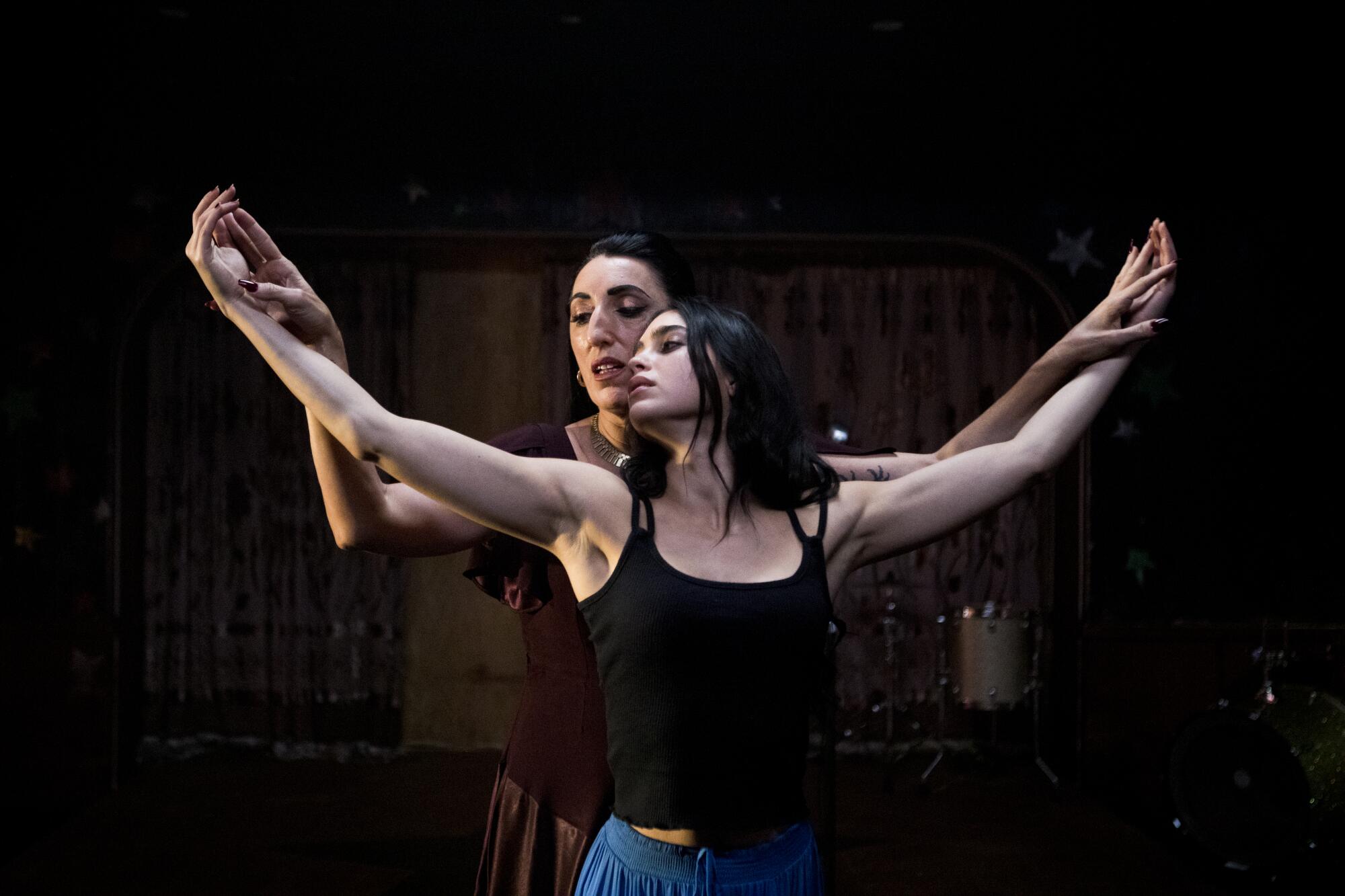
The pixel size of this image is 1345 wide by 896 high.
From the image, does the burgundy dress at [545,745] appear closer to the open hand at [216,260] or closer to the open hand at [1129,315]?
the open hand at [216,260]

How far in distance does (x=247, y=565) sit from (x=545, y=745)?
4.47m

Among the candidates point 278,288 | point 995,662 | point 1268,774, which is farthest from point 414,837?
point 278,288

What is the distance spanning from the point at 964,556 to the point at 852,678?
2.80ft

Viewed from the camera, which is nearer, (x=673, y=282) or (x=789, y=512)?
(x=789, y=512)

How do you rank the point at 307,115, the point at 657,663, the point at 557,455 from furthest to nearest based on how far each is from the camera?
the point at 307,115 < the point at 557,455 < the point at 657,663

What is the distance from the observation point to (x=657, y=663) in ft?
4.22

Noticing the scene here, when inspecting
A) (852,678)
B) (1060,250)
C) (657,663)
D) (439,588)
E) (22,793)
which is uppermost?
(1060,250)

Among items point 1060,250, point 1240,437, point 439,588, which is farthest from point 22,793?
point 1240,437

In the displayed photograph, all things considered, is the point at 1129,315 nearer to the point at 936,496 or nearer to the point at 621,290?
the point at 936,496

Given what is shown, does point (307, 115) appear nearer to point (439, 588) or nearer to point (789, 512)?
point (439, 588)

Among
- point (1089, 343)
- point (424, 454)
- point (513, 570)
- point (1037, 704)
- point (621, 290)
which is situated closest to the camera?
point (424, 454)

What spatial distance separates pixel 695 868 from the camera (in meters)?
1.30

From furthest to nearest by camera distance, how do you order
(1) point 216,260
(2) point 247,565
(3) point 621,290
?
(2) point 247,565, (3) point 621,290, (1) point 216,260

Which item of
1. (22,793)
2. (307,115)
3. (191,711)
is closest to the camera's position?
(22,793)
